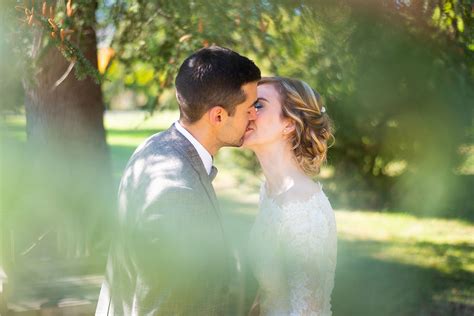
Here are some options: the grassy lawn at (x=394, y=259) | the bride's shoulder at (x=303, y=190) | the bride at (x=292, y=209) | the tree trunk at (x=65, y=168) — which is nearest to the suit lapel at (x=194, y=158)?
the bride at (x=292, y=209)

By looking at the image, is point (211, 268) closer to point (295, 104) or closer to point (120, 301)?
point (120, 301)

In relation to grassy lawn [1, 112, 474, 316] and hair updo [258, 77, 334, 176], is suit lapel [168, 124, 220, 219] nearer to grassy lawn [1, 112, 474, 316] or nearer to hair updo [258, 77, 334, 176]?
hair updo [258, 77, 334, 176]

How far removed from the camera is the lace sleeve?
3.50 meters

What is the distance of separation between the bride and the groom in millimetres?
633

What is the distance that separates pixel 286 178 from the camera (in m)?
3.76

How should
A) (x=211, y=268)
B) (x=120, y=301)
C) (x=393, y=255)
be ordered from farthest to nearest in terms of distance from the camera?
(x=393, y=255) < (x=120, y=301) < (x=211, y=268)

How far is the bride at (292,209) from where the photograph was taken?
3.52 meters

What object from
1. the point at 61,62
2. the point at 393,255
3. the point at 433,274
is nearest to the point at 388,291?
the point at 433,274

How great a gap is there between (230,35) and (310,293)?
10.4 feet

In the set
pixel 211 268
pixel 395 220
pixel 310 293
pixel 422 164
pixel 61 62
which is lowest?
pixel 395 220

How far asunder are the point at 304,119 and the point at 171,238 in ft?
4.49

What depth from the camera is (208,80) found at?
2.84m

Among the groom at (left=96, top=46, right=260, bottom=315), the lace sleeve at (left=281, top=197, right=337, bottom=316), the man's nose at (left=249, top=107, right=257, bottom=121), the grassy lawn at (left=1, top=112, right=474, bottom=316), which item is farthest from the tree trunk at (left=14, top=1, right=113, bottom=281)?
the groom at (left=96, top=46, right=260, bottom=315)

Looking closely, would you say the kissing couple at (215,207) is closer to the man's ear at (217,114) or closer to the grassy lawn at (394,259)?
the man's ear at (217,114)
